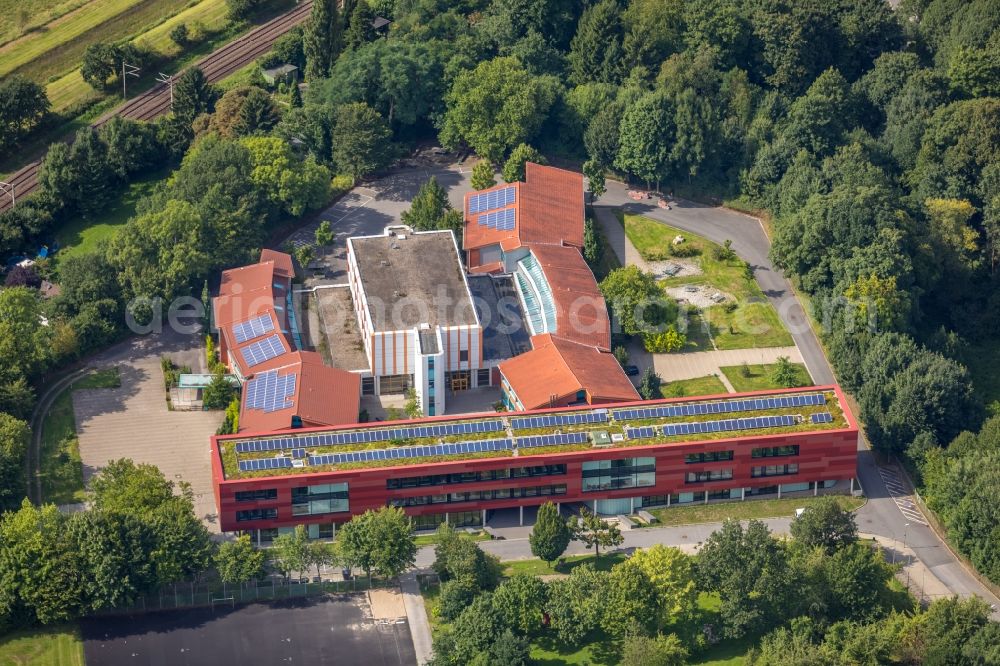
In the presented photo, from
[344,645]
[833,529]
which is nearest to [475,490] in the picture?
[344,645]

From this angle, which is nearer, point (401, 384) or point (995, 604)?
point (995, 604)

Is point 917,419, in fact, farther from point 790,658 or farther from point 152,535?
point 152,535

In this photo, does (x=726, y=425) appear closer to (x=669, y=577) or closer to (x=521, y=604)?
(x=669, y=577)

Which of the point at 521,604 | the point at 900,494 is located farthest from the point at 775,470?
the point at 521,604

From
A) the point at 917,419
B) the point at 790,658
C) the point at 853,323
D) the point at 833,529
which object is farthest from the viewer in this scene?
the point at 853,323

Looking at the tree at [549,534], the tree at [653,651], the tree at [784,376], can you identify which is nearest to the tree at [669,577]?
the tree at [653,651]

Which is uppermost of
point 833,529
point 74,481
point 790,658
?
Answer: point 74,481

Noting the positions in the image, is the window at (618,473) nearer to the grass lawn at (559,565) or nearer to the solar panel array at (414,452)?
the grass lawn at (559,565)
